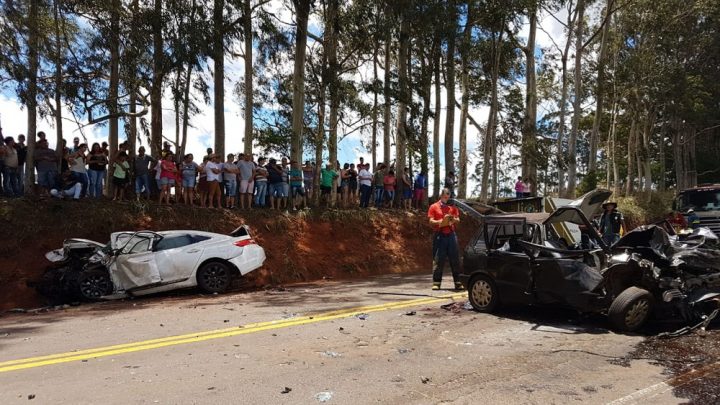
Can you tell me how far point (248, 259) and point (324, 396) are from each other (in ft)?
25.9

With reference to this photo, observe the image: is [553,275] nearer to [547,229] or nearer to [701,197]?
[547,229]

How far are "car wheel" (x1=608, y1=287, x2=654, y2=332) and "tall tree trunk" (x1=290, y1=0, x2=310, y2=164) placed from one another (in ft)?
40.3

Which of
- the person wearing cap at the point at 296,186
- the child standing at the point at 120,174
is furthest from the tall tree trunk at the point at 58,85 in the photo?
the person wearing cap at the point at 296,186

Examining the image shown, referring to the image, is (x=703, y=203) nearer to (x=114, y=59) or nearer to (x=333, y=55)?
(x=333, y=55)

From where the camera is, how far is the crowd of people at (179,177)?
13.7 metres

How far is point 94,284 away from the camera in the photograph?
11227 millimetres

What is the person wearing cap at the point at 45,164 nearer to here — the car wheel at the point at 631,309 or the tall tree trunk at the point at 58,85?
the tall tree trunk at the point at 58,85

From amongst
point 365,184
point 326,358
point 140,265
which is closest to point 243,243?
point 140,265

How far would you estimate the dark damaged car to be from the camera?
652 cm

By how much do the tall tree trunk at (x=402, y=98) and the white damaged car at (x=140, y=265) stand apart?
948cm

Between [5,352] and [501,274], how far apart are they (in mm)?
6558

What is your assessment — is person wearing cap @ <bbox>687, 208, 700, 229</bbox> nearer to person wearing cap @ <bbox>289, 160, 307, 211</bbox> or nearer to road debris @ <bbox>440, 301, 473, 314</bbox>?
road debris @ <bbox>440, 301, 473, 314</bbox>

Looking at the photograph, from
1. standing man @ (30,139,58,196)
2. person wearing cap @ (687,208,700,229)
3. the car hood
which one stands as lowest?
person wearing cap @ (687,208,700,229)

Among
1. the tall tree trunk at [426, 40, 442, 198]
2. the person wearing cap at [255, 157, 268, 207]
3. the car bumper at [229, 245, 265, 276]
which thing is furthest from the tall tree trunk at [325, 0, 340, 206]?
the car bumper at [229, 245, 265, 276]
